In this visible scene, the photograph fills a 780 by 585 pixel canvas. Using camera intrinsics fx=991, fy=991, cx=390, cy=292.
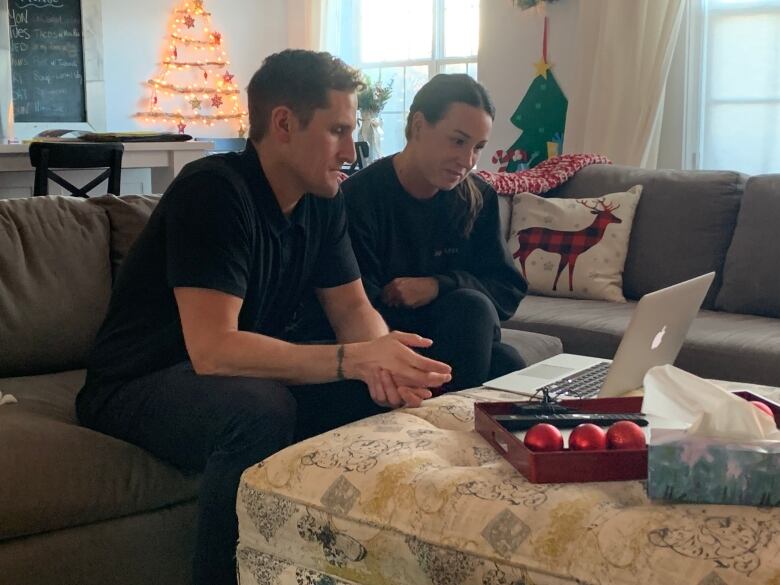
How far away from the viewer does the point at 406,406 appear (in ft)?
5.53

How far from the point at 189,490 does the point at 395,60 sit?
490 centimetres

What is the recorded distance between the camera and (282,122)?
70.1 inches

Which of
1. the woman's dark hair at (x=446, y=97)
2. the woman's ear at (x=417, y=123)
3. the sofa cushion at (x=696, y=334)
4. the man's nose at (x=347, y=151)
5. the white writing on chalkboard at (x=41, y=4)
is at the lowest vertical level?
the sofa cushion at (x=696, y=334)

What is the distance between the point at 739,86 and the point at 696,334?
2189 millimetres

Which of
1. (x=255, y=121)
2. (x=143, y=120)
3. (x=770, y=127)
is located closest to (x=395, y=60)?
(x=143, y=120)

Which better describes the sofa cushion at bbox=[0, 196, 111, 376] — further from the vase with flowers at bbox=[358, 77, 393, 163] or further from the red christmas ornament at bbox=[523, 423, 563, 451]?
the vase with flowers at bbox=[358, 77, 393, 163]

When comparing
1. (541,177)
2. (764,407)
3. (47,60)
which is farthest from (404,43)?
(764,407)

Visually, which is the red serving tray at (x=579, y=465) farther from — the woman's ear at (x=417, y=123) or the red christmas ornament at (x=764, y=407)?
the woman's ear at (x=417, y=123)

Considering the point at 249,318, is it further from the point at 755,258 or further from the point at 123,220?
the point at 755,258

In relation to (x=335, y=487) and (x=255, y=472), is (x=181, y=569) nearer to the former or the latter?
(x=255, y=472)

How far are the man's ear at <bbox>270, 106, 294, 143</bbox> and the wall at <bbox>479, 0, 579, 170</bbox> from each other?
3.46m

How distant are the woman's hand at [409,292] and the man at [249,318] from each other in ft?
0.85

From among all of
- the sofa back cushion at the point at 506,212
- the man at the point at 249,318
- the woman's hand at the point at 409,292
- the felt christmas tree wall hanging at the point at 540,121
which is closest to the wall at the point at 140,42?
the felt christmas tree wall hanging at the point at 540,121

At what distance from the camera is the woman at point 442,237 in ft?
7.26
